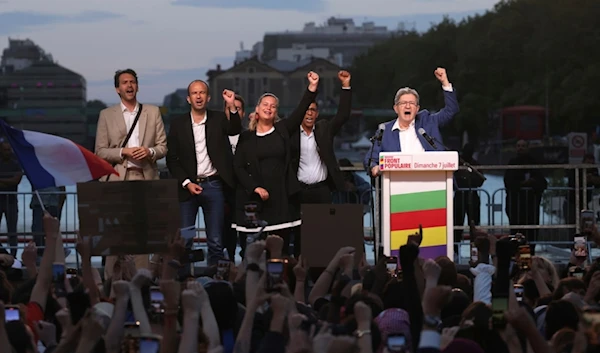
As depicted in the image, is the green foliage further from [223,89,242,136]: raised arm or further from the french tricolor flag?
the french tricolor flag

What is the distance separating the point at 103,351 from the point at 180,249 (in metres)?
3.05

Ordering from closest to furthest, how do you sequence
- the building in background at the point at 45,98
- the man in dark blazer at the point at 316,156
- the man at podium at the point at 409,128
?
the man at podium at the point at 409,128, the man in dark blazer at the point at 316,156, the building in background at the point at 45,98

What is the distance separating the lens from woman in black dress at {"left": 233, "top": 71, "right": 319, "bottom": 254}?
494 inches

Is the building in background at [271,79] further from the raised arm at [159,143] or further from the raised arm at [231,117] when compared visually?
the raised arm at [231,117]

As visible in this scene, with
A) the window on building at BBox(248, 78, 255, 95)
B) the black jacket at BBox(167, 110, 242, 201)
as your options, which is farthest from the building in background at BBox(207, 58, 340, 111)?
the black jacket at BBox(167, 110, 242, 201)

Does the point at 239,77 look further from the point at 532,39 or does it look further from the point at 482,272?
the point at 482,272

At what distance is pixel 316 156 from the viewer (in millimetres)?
13031

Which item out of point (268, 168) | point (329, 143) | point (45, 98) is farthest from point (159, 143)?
point (45, 98)

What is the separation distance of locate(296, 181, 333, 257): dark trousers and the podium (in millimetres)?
1415

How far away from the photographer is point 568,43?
221 feet

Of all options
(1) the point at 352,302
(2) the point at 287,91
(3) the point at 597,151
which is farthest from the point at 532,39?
(2) the point at 287,91

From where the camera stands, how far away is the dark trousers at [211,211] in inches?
→ 504

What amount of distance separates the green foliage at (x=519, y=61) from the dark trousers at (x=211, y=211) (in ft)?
169

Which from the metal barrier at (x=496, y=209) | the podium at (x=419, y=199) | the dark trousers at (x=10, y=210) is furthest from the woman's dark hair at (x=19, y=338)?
the dark trousers at (x=10, y=210)
